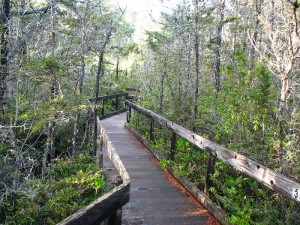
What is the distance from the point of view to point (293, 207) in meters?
4.05

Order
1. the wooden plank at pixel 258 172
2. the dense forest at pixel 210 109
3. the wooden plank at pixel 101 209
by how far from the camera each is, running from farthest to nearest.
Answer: the dense forest at pixel 210 109, the wooden plank at pixel 258 172, the wooden plank at pixel 101 209

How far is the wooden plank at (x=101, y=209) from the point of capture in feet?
7.95

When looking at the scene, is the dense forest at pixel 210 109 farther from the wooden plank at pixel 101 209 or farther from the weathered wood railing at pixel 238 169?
the wooden plank at pixel 101 209

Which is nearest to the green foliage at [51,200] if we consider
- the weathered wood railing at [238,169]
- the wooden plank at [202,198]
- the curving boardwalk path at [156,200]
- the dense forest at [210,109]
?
the dense forest at [210,109]

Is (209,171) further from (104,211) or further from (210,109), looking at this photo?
(104,211)

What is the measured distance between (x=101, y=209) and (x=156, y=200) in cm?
280

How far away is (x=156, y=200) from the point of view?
5.44 meters

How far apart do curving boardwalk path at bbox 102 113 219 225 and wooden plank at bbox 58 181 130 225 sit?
1.53 meters

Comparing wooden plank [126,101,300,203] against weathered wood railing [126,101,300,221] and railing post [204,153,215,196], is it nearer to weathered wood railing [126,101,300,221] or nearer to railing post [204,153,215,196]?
weathered wood railing [126,101,300,221]

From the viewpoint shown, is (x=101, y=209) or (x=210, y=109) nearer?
(x=101, y=209)

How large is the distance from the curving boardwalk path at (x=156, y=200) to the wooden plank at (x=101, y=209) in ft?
5.01

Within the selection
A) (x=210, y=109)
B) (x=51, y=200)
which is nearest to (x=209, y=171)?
(x=210, y=109)

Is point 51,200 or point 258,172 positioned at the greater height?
point 258,172

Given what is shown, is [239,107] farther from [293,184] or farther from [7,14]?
[7,14]
